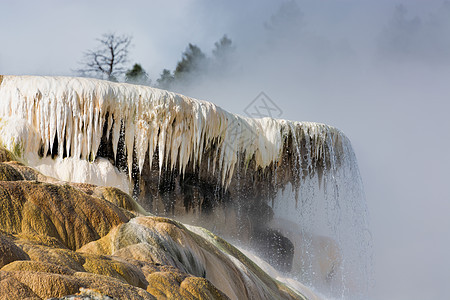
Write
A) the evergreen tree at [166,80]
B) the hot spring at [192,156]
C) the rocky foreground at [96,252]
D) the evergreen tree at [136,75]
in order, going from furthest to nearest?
the evergreen tree at [166,80] → the evergreen tree at [136,75] → the hot spring at [192,156] → the rocky foreground at [96,252]

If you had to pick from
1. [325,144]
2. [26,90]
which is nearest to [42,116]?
[26,90]

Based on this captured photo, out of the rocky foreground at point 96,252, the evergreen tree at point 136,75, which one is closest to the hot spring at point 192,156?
the rocky foreground at point 96,252

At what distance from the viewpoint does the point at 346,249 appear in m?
21.8

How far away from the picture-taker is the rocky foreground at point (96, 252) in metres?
3.56

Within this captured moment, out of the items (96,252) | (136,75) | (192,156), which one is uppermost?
(136,75)

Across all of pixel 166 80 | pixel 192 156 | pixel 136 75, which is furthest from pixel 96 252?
pixel 166 80

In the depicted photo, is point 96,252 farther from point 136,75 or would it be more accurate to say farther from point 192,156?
point 136,75

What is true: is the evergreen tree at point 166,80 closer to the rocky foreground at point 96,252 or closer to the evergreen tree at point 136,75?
the evergreen tree at point 136,75

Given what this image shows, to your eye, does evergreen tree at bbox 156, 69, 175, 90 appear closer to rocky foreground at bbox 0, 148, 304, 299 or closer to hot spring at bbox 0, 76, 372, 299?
hot spring at bbox 0, 76, 372, 299

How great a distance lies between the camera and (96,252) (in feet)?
16.4

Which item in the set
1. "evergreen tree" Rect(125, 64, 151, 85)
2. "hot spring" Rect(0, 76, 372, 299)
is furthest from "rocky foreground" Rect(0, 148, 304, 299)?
"evergreen tree" Rect(125, 64, 151, 85)

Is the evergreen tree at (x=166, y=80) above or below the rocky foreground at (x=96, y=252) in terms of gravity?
above

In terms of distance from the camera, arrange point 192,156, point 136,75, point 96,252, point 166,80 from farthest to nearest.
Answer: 1. point 166,80
2. point 136,75
3. point 192,156
4. point 96,252

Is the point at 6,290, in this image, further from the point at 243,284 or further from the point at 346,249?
the point at 346,249
